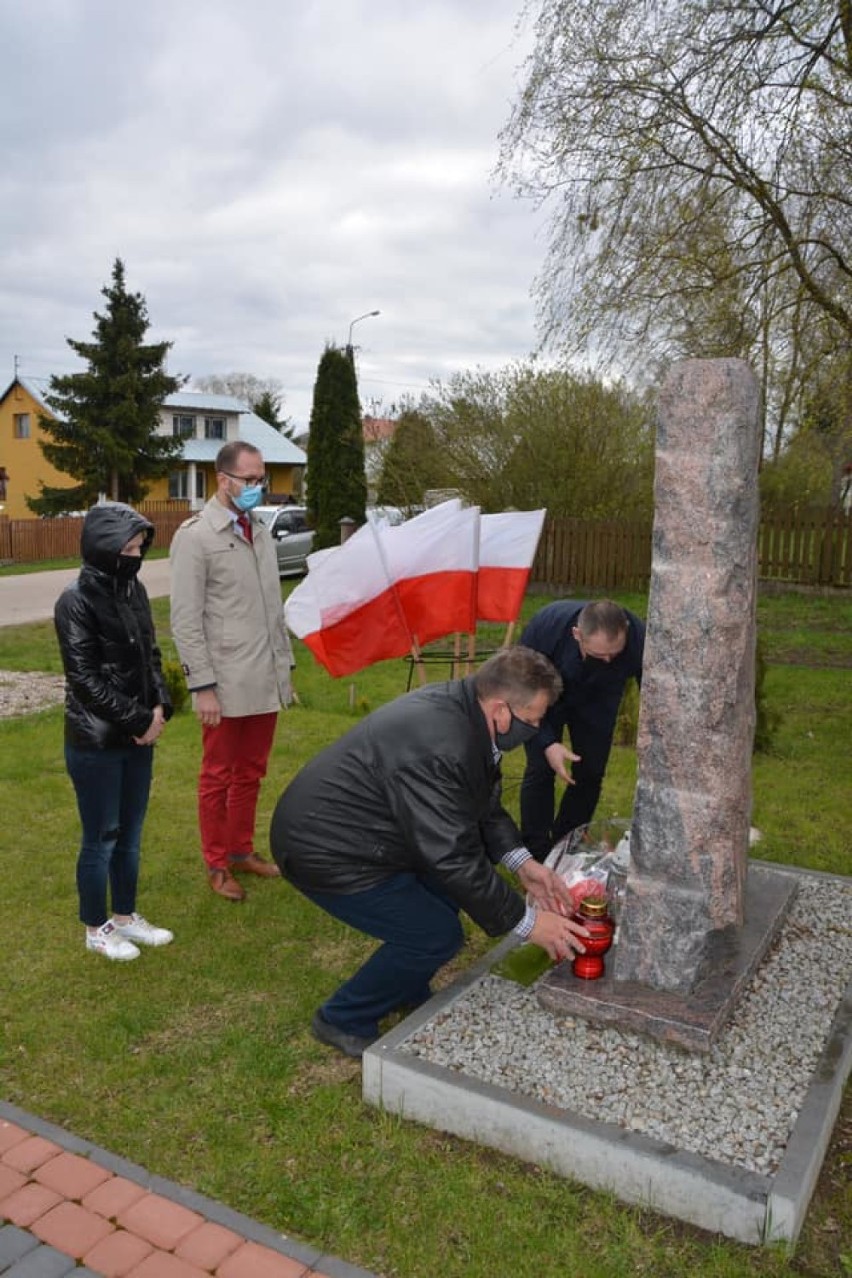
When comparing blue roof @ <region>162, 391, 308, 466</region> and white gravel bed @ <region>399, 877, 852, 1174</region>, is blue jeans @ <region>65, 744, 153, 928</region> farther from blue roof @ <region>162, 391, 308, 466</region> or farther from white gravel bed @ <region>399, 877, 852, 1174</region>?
blue roof @ <region>162, 391, 308, 466</region>

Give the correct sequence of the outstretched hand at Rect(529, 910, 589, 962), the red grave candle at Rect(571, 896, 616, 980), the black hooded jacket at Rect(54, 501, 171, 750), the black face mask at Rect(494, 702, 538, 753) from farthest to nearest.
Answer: the black hooded jacket at Rect(54, 501, 171, 750), the red grave candle at Rect(571, 896, 616, 980), the outstretched hand at Rect(529, 910, 589, 962), the black face mask at Rect(494, 702, 538, 753)

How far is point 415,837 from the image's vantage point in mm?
3201

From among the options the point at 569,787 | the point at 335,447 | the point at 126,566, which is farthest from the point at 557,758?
the point at 335,447

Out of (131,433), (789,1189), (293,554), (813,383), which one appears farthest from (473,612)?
(131,433)

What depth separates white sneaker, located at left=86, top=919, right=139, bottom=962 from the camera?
13.8 feet

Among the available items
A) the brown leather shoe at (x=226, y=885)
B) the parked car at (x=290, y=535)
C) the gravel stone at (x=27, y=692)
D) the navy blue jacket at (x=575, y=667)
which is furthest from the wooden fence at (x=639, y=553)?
the brown leather shoe at (x=226, y=885)

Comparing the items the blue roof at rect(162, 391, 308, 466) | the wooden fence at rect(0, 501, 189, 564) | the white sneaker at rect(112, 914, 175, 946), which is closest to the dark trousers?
the white sneaker at rect(112, 914, 175, 946)

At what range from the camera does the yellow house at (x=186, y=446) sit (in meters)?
39.8

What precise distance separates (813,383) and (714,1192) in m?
9.08

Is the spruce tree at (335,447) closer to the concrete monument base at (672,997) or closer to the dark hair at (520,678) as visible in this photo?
the concrete monument base at (672,997)

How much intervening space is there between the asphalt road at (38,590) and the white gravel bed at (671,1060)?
1171 centimetres

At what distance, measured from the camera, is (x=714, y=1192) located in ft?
8.80

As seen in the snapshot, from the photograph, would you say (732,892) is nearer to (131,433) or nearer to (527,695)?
(527,695)

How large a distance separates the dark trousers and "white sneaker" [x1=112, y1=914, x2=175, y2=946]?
1806 mm
